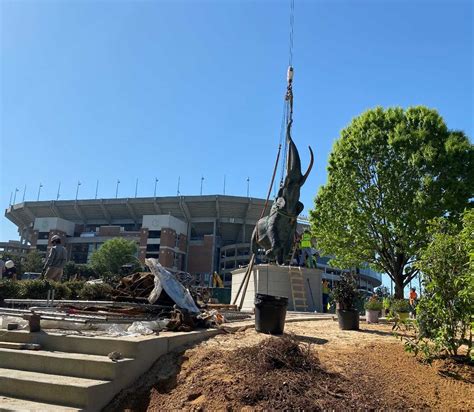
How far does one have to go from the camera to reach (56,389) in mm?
4590

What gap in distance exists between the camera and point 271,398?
428cm

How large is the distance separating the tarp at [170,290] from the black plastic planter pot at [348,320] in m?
3.02

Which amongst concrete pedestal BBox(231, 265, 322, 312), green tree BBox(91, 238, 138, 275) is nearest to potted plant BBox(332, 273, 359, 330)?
concrete pedestal BBox(231, 265, 322, 312)

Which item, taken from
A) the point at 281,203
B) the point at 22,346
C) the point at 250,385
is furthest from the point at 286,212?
the point at 250,385

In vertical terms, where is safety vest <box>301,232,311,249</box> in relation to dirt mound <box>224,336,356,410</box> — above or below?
above

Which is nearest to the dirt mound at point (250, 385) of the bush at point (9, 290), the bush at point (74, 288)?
the bush at point (74, 288)

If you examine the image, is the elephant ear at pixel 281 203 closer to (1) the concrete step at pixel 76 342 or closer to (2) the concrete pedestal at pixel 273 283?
(2) the concrete pedestal at pixel 273 283

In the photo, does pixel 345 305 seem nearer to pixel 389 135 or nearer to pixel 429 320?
pixel 429 320

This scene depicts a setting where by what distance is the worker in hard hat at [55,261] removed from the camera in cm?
1124

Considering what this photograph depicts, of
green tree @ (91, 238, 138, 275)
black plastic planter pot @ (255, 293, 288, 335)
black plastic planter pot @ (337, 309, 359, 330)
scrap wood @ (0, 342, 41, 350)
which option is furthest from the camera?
green tree @ (91, 238, 138, 275)

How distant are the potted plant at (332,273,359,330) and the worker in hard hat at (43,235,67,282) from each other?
271 inches

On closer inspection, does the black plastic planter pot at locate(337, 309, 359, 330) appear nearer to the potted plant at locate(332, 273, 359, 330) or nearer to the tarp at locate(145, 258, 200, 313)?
the potted plant at locate(332, 273, 359, 330)

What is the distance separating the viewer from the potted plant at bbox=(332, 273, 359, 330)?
29.0 ft

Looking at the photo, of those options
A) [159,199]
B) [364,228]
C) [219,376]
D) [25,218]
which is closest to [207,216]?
[159,199]
